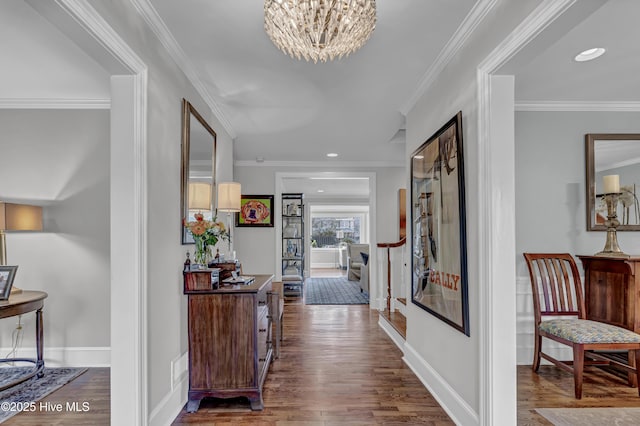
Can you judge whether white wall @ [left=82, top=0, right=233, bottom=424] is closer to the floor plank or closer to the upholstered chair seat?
the floor plank

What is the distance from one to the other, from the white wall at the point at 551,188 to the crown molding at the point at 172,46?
2.84m

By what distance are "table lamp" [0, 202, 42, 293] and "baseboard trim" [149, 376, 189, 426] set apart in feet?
5.33

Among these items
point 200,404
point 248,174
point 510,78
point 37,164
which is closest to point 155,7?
point 510,78

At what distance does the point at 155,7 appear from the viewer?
1.97m

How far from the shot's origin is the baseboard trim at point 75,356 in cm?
334

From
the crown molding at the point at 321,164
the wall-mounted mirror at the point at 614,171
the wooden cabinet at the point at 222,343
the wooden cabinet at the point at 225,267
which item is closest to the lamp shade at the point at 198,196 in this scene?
the wooden cabinet at the point at 225,267

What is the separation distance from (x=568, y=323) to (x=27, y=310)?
13.5 feet

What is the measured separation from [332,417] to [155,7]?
2668 millimetres

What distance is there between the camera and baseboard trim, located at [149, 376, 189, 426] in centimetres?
212

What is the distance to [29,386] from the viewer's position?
2.90 m

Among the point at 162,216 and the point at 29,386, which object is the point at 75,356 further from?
the point at 162,216

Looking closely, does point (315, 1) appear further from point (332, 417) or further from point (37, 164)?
point (37, 164)

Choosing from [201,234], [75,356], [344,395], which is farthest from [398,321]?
[75,356]

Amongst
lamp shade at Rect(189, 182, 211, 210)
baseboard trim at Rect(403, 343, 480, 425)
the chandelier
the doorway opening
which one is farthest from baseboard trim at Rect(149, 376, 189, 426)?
the doorway opening
